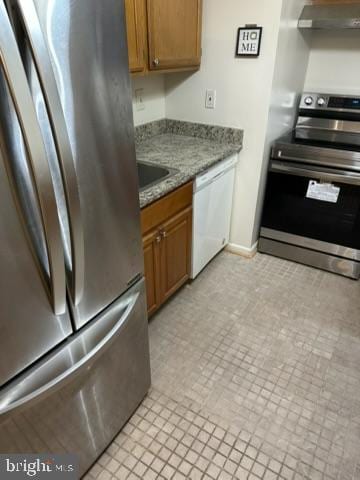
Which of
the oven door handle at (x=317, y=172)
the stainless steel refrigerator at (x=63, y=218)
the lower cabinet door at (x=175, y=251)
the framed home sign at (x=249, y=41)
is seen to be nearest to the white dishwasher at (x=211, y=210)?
the lower cabinet door at (x=175, y=251)

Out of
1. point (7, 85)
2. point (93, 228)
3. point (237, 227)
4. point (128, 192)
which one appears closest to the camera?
point (7, 85)

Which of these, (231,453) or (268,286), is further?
(268,286)

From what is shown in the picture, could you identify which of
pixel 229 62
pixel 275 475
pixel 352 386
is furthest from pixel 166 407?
pixel 229 62

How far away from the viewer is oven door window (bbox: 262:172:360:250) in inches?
90.3

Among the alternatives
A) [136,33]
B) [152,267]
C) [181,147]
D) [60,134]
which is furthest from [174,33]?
[60,134]

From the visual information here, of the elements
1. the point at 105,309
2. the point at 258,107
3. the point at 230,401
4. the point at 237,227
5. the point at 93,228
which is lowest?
the point at 230,401

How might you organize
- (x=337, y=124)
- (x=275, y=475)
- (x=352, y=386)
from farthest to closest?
(x=337, y=124) → (x=352, y=386) → (x=275, y=475)

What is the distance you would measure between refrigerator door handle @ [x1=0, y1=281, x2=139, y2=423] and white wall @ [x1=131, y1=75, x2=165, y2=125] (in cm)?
156

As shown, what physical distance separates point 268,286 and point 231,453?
1.23 m

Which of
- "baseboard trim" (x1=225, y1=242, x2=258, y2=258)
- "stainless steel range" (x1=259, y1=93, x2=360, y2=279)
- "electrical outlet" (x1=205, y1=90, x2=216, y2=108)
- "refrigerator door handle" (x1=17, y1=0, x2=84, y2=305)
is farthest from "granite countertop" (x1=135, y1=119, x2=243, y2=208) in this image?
"baseboard trim" (x1=225, y1=242, x2=258, y2=258)

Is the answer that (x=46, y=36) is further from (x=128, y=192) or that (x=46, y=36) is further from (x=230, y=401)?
(x=230, y=401)

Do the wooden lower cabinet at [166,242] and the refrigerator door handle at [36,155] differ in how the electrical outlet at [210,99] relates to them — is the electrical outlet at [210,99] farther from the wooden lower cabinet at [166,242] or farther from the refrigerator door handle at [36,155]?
the refrigerator door handle at [36,155]

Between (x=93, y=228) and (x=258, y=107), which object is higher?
(x=258, y=107)

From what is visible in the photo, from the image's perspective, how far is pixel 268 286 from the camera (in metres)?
2.41
